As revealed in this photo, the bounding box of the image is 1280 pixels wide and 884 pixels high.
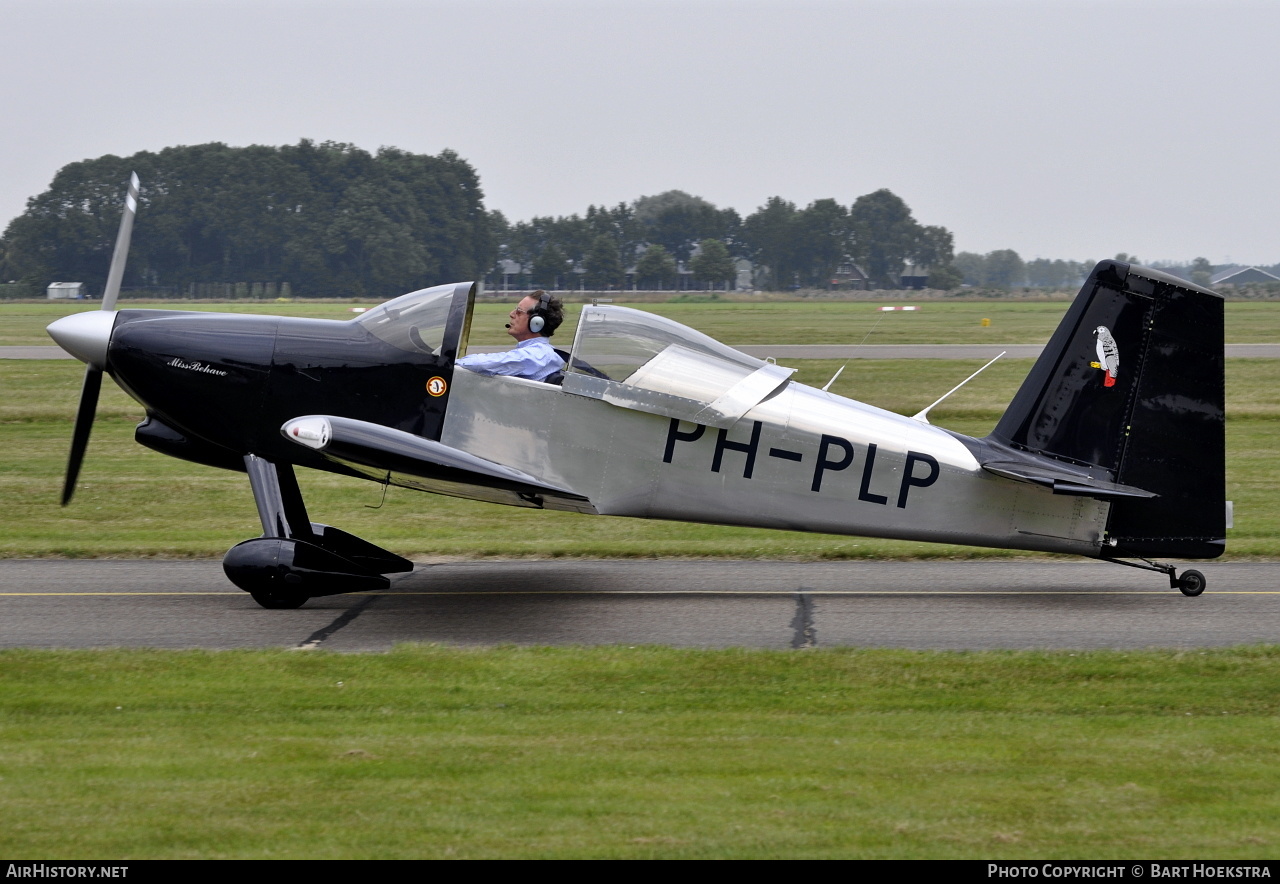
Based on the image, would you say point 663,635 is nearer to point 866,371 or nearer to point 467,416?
point 467,416

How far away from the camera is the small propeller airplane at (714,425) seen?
9.31m

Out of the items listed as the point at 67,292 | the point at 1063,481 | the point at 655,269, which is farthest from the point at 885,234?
the point at 1063,481

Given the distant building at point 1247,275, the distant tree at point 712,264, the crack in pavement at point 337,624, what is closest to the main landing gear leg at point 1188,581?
the crack in pavement at point 337,624

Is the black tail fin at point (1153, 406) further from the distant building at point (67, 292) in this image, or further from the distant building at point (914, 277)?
the distant building at point (914, 277)

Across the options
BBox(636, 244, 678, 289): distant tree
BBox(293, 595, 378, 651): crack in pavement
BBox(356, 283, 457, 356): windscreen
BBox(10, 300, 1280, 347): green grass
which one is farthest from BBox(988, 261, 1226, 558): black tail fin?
BBox(636, 244, 678, 289): distant tree

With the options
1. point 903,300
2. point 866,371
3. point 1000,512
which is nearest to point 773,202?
point 903,300

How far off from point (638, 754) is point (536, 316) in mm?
4482

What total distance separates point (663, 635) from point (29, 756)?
13.5ft

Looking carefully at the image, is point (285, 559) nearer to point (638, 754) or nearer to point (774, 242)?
point (638, 754)

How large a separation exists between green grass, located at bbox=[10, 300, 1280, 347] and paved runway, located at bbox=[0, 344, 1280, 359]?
1277 millimetres

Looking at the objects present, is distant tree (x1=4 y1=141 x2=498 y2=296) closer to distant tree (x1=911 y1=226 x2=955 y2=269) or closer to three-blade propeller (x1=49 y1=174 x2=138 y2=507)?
distant tree (x1=911 y1=226 x2=955 y2=269)

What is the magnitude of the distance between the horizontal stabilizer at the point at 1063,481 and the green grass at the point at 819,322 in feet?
67.5

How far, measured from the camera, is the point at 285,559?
9109 mm
